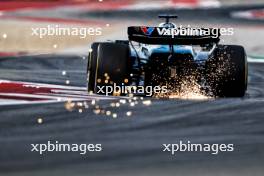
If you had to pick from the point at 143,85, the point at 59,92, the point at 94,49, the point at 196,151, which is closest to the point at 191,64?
the point at 143,85

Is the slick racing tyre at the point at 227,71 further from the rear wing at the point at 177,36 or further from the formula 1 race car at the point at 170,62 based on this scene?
the rear wing at the point at 177,36

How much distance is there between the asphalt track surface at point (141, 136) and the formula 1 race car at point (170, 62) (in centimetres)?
19

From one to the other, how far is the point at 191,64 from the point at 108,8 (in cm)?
526

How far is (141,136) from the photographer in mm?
4457

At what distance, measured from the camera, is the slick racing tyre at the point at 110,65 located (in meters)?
5.39

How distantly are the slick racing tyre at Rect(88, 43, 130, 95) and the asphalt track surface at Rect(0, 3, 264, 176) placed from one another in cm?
20

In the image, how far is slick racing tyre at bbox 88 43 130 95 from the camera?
5.39 meters

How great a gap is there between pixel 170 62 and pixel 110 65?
606mm

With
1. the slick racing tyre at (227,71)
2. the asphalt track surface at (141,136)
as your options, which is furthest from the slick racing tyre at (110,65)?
the slick racing tyre at (227,71)

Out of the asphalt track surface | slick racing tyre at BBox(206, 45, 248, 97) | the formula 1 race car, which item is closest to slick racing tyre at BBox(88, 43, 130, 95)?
the formula 1 race car

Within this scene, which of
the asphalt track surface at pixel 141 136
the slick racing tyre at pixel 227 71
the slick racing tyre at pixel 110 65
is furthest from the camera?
the slick racing tyre at pixel 227 71

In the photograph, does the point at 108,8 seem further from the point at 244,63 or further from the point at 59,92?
the point at 244,63

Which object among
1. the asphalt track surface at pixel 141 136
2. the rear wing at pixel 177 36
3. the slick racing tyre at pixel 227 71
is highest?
the rear wing at pixel 177 36

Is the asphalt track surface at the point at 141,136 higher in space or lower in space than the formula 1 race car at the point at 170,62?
lower
